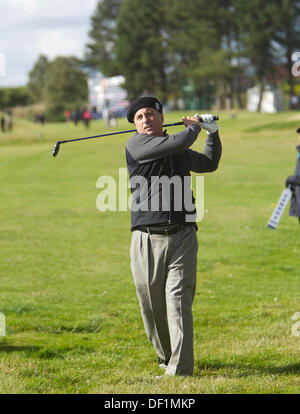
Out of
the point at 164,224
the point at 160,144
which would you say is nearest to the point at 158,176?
the point at 160,144

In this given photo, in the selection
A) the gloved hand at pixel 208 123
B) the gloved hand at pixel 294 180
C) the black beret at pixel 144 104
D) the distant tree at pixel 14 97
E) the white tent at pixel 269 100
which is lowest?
the gloved hand at pixel 294 180

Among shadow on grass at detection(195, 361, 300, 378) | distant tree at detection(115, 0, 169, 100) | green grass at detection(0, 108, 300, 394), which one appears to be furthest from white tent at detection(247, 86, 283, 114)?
shadow on grass at detection(195, 361, 300, 378)

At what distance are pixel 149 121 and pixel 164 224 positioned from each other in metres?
0.82

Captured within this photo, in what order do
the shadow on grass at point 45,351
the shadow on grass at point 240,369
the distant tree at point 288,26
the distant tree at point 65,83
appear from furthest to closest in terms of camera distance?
the distant tree at point 65,83 → the distant tree at point 288,26 → the shadow on grass at point 45,351 → the shadow on grass at point 240,369

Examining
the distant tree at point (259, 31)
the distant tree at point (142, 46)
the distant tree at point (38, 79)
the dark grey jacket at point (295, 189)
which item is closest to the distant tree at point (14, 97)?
the distant tree at point (38, 79)

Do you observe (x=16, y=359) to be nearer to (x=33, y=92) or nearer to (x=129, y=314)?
(x=129, y=314)

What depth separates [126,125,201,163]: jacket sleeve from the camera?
15.9 ft

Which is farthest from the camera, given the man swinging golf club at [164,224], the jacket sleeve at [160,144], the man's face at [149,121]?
the man's face at [149,121]

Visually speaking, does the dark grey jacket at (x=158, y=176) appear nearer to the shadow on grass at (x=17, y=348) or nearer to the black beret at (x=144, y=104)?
the black beret at (x=144, y=104)

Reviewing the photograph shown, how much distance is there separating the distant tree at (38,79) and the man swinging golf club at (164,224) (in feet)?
437

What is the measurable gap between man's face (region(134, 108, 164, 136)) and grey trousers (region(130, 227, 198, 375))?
794 mm

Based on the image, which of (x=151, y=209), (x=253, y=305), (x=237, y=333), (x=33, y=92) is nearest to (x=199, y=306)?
(x=253, y=305)

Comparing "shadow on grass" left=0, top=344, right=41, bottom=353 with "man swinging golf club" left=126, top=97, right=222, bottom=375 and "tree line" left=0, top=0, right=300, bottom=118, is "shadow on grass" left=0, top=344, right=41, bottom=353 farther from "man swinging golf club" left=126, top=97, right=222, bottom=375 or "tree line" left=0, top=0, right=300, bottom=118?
"tree line" left=0, top=0, right=300, bottom=118

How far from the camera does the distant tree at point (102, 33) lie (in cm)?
10506
